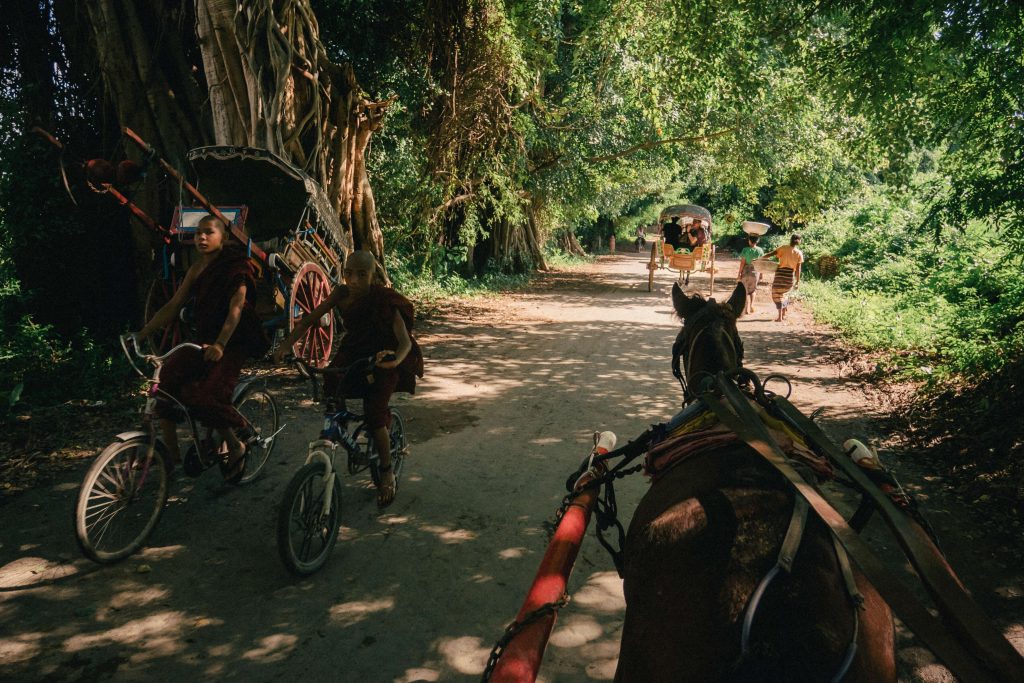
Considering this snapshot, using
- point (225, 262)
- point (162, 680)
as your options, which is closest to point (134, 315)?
point (225, 262)

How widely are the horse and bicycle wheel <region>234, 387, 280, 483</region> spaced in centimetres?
347

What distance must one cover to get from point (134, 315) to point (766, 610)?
851 centimetres

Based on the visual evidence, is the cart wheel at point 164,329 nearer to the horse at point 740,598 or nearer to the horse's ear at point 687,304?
the horse's ear at point 687,304

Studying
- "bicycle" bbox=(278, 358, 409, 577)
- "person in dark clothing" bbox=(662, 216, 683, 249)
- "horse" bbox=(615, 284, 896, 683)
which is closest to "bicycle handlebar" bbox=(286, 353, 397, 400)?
"bicycle" bbox=(278, 358, 409, 577)

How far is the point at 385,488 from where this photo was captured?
13.4ft

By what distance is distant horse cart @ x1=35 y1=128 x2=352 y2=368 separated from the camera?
6.20 m

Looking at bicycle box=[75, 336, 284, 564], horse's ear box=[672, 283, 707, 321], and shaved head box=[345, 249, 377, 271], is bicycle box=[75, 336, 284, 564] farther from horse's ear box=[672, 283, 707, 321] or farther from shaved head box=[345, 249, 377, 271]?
horse's ear box=[672, 283, 707, 321]

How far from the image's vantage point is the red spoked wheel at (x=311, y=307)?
6617 mm

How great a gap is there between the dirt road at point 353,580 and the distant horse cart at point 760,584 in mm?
1341

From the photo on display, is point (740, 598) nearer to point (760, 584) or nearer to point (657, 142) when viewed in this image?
point (760, 584)

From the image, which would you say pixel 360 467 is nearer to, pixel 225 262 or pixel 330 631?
pixel 330 631

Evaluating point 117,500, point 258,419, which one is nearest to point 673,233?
point 258,419

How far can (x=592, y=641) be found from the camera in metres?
2.86

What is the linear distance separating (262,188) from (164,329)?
Answer: 2.06m
